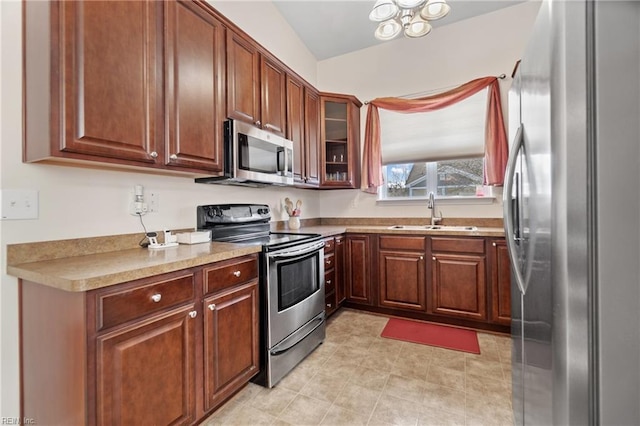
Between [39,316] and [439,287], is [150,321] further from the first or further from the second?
[439,287]

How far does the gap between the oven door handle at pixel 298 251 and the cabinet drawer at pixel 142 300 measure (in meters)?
0.57

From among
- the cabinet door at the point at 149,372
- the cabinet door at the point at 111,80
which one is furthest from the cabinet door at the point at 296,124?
the cabinet door at the point at 149,372

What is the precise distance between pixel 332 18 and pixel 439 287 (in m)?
2.96

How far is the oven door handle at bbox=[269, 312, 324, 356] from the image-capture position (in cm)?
185

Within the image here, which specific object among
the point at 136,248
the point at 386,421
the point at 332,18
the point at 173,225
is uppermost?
the point at 332,18

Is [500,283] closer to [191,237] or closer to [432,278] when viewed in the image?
[432,278]

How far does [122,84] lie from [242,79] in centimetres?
91

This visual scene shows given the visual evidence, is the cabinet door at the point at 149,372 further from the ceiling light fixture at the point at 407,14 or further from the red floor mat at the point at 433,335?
the ceiling light fixture at the point at 407,14

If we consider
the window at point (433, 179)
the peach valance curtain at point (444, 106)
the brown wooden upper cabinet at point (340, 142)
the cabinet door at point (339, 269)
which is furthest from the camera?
the brown wooden upper cabinet at point (340, 142)

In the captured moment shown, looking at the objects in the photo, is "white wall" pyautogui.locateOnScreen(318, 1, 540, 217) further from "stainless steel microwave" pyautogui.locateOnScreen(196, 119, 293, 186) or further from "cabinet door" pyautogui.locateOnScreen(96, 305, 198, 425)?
"cabinet door" pyautogui.locateOnScreen(96, 305, 198, 425)

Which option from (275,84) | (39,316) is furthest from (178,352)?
(275,84)

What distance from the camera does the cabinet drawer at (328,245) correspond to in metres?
2.65

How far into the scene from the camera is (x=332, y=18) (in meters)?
3.04

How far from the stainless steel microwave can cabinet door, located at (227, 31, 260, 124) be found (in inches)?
4.9
